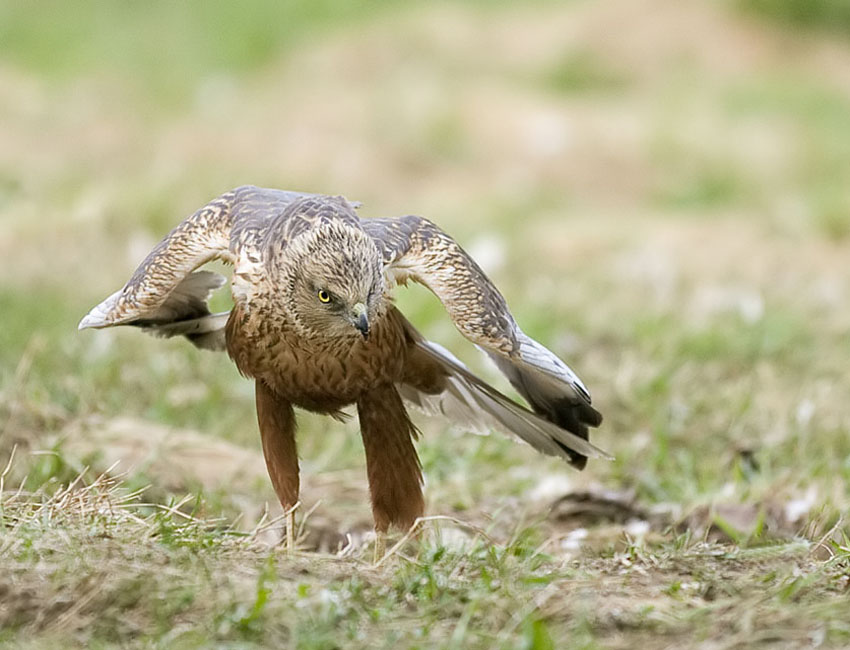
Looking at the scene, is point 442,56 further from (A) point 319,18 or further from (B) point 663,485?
(B) point 663,485

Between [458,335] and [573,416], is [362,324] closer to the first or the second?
[573,416]

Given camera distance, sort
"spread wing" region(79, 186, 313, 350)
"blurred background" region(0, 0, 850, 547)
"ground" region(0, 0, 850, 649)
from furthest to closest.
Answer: "blurred background" region(0, 0, 850, 547) < "spread wing" region(79, 186, 313, 350) < "ground" region(0, 0, 850, 649)

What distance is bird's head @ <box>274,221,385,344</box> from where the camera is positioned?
449 centimetres

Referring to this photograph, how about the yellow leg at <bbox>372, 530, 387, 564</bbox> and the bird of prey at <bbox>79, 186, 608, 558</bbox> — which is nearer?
the bird of prey at <bbox>79, 186, 608, 558</bbox>

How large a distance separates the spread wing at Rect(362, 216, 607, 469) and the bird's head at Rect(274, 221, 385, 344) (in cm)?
23

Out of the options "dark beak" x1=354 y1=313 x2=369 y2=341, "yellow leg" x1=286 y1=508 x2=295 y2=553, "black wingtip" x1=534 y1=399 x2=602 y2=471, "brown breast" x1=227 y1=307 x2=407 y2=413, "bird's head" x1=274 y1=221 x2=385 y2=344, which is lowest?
"yellow leg" x1=286 y1=508 x2=295 y2=553

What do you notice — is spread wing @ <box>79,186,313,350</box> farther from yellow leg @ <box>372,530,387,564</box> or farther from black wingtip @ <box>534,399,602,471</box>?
black wingtip @ <box>534,399,602,471</box>

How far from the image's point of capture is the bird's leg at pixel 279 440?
4879 millimetres

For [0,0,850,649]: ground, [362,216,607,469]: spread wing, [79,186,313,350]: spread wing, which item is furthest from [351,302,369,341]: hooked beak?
[0,0,850,649]: ground

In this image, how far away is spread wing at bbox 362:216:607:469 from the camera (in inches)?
187

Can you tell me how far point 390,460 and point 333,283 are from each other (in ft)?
→ 2.44

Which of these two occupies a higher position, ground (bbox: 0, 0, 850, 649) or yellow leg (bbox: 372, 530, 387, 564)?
ground (bbox: 0, 0, 850, 649)

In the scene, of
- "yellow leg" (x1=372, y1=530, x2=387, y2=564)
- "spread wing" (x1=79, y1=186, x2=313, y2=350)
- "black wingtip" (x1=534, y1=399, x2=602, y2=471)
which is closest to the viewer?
"yellow leg" (x1=372, y1=530, x2=387, y2=564)

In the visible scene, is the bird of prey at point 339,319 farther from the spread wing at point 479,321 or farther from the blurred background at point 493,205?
the blurred background at point 493,205
